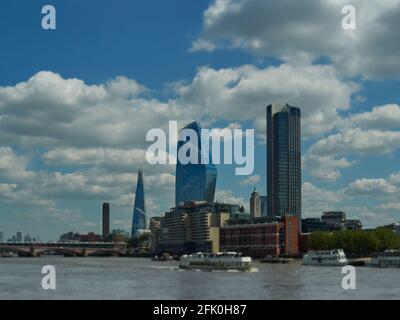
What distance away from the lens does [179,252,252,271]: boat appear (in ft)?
332

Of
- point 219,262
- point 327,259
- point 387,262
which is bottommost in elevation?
point 387,262

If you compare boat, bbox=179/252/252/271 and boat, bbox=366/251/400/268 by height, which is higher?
boat, bbox=179/252/252/271

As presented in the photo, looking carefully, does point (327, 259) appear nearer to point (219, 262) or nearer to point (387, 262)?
point (387, 262)

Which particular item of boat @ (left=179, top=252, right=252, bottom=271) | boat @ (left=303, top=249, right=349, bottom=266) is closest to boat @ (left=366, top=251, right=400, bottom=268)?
boat @ (left=303, top=249, right=349, bottom=266)

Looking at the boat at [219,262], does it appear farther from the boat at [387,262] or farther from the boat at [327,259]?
the boat at [387,262]

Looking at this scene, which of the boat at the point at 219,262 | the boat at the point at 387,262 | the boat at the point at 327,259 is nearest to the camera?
the boat at the point at 219,262

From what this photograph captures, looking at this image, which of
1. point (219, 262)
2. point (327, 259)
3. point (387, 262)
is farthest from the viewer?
point (327, 259)

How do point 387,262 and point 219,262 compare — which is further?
point 387,262

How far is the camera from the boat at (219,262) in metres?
101

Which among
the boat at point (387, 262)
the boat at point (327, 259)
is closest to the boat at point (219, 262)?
the boat at point (327, 259)

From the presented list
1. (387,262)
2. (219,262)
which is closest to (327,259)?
(387,262)

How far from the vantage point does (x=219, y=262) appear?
103438 millimetres

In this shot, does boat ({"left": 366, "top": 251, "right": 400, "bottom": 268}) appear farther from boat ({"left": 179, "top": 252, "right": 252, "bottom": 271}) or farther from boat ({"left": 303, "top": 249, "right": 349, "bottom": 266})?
boat ({"left": 179, "top": 252, "right": 252, "bottom": 271})
